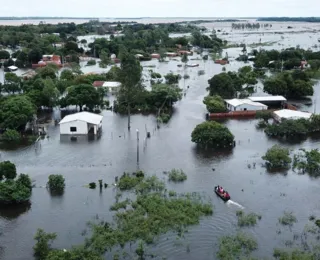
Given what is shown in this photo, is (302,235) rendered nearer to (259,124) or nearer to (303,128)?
(303,128)

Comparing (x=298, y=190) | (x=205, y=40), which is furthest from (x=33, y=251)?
(x=205, y=40)

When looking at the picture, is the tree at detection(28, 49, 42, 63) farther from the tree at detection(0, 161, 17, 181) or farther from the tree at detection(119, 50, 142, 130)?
the tree at detection(0, 161, 17, 181)

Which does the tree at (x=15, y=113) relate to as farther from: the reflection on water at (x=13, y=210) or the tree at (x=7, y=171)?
the reflection on water at (x=13, y=210)

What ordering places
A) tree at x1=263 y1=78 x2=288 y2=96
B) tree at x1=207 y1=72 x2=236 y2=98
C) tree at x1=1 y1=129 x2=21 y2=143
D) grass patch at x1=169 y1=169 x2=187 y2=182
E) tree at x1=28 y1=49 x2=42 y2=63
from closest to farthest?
grass patch at x1=169 y1=169 x2=187 y2=182, tree at x1=1 y1=129 x2=21 y2=143, tree at x1=207 y1=72 x2=236 y2=98, tree at x1=263 y1=78 x2=288 y2=96, tree at x1=28 y1=49 x2=42 y2=63

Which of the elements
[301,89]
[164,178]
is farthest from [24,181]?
[301,89]

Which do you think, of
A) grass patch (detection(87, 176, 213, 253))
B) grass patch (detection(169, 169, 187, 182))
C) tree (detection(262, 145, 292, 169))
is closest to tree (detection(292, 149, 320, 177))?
tree (detection(262, 145, 292, 169))

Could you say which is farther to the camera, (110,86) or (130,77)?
(110,86)

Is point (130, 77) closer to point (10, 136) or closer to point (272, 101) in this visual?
point (10, 136)
